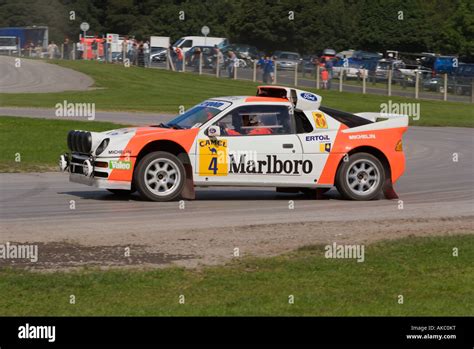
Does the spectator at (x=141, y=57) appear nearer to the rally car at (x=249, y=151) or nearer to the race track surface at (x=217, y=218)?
the race track surface at (x=217, y=218)

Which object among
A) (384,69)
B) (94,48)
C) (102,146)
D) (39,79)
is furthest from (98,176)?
(94,48)

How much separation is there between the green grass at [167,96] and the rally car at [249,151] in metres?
Result: 19.9

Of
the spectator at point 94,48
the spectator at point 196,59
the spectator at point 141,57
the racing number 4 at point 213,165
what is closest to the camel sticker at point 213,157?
the racing number 4 at point 213,165

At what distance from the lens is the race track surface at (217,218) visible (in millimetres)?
11594

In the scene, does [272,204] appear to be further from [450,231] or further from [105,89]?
[105,89]

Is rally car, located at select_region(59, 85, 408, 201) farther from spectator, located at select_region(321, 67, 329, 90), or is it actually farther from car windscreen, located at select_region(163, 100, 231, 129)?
spectator, located at select_region(321, 67, 329, 90)

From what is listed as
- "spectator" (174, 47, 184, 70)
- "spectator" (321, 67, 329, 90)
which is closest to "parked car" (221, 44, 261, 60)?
"spectator" (174, 47, 184, 70)

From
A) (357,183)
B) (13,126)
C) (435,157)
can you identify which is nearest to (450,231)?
(357,183)

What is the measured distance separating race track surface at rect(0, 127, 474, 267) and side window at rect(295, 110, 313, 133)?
42.9 inches

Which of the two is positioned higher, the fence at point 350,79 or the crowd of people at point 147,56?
the crowd of people at point 147,56

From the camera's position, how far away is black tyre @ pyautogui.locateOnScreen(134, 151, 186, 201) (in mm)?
14422

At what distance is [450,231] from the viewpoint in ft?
42.6

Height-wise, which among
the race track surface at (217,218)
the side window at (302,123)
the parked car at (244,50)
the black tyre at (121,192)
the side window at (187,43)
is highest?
the side window at (187,43)

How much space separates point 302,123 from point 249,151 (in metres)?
1.00
